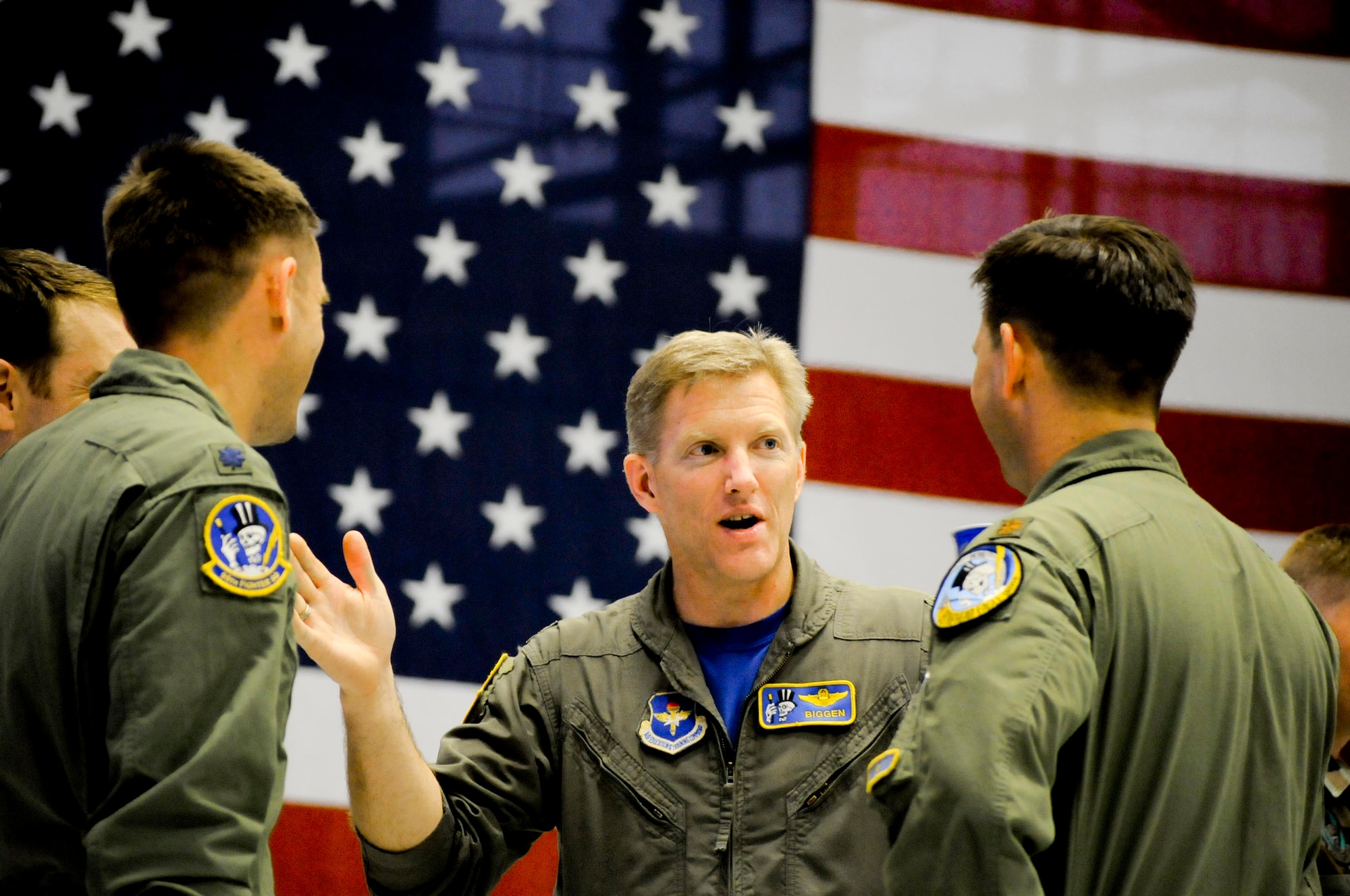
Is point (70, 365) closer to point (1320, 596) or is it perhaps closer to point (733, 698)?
point (733, 698)

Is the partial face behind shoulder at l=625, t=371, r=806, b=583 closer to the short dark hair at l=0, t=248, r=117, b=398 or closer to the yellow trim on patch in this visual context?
the yellow trim on patch

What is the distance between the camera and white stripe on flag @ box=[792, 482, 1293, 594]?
365cm

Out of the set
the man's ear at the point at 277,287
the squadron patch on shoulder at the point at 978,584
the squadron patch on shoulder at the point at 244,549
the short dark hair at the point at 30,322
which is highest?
the man's ear at the point at 277,287

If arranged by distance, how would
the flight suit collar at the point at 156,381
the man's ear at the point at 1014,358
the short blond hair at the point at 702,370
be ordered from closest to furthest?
the flight suit collar at the point at 156,381, the man's ear at the point at 1014,358, the short blond hair at the point at 702,370

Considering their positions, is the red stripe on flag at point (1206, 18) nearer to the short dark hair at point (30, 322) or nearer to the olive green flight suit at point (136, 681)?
the short dark hair at point (30, 322)

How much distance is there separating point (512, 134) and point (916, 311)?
1330 millimetres

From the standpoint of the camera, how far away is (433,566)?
3.54 meters

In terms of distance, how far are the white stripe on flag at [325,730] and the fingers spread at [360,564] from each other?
145cm

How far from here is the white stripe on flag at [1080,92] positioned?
3.89 meters

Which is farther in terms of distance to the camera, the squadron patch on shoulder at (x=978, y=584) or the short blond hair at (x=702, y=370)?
the short blond hair at (x=702, y=370)

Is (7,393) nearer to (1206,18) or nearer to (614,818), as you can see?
(614,818)

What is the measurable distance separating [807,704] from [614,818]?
Result: 373 mm

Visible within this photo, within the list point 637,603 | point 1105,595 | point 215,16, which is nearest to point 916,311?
point 637,603

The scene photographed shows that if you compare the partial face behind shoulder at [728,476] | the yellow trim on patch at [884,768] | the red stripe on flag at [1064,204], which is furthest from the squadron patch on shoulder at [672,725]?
the red stripe on flag at [1064,204]
